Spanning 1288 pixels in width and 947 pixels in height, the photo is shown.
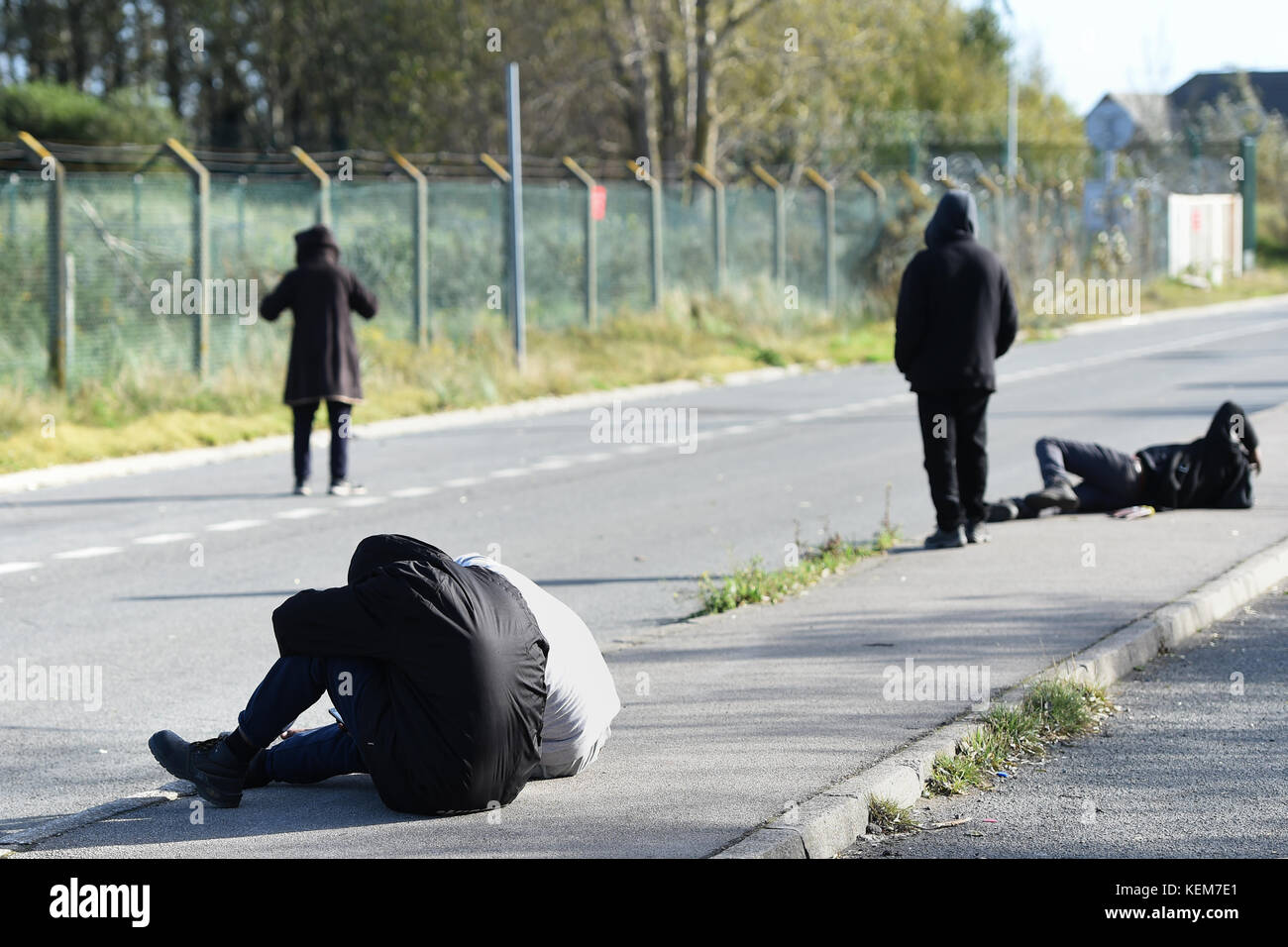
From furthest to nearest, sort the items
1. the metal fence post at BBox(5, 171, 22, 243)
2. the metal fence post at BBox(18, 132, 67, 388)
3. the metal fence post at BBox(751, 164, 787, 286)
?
the metal fence post at BBox(751, 164, 787, 286) → the metal fence post at BBox(18, 132, 67, 388) → the metal fence post at BBox(5, 171, 22, 243)

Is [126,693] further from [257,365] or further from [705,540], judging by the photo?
[257,365]

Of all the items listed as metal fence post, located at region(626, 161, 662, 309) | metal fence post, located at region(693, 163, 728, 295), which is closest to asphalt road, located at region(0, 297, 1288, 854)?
metal fence post, located at region(626, 161, 662, 309)

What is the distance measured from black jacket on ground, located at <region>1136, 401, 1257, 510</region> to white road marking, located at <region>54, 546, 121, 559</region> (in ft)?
22.0

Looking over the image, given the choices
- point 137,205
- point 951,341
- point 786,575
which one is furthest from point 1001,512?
point 137,205

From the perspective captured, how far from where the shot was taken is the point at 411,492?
1410 centimetres

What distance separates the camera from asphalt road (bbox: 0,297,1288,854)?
6094 millimetres

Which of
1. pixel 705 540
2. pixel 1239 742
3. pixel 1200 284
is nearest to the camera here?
pixel 1239 742

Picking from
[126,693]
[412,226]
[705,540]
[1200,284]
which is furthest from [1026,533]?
[1200,284]

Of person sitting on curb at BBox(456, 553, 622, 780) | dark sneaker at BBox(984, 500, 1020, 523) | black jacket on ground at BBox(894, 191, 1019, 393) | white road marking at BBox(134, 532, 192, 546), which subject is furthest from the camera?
white road marking at BBox(134, 532, 192, 546)

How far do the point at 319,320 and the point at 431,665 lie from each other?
922 cm

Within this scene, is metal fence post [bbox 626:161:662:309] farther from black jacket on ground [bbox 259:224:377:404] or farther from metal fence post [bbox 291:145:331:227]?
black jacket on ground [bbox 259:224:377:404]

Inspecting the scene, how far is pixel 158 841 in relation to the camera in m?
5.26
